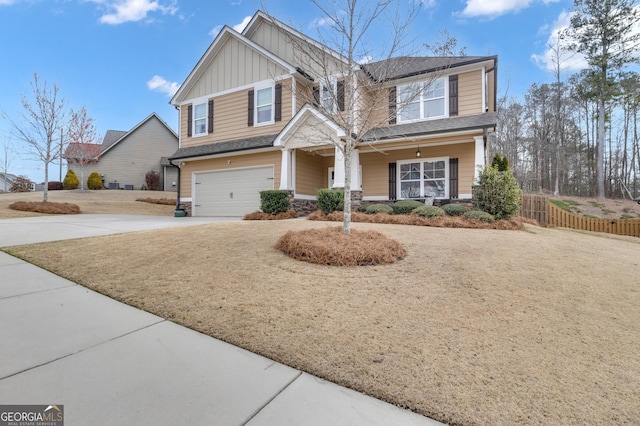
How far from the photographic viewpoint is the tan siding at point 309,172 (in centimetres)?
1249

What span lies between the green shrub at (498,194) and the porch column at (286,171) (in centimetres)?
689

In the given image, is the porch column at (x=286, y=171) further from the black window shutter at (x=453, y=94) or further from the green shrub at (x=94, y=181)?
the green shrub at (x=94, y=181)

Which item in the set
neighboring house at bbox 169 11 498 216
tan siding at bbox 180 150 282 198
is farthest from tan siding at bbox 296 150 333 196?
A: tan siding at bbox 180 150 282 198

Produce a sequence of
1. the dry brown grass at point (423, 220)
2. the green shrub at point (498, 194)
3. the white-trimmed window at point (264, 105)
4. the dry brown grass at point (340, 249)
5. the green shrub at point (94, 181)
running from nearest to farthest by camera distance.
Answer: the dry brown grass at point (340, 249), the dry brown grass at point (423, 220), the green shrub at point (498, 194), the white-trimmed window at point (264, 105), the green shrub at point (94, 181)

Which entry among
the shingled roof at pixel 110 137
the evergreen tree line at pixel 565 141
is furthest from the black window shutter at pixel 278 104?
the shingled roof at pixel 110 137

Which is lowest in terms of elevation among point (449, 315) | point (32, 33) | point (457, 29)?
point (449, 315)

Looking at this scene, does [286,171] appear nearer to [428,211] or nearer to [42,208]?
[428,211]

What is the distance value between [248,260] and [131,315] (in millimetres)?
1816

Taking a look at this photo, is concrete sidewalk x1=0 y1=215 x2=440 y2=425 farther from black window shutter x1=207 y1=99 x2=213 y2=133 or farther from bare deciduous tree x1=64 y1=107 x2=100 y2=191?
bare deciduous tree x1=64 y1=107 x2=100 y2=191

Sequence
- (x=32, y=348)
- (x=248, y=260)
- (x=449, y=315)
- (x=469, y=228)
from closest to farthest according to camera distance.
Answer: (x=32, y=348) < (x=449, y=315) < (x=248, y=260) < (x=469, y=228)

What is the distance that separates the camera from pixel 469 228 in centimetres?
827

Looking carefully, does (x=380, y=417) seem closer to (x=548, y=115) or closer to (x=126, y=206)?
(x=126, y=206)

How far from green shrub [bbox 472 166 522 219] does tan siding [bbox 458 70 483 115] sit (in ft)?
11.2

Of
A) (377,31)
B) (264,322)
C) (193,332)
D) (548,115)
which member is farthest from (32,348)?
(548,115)
